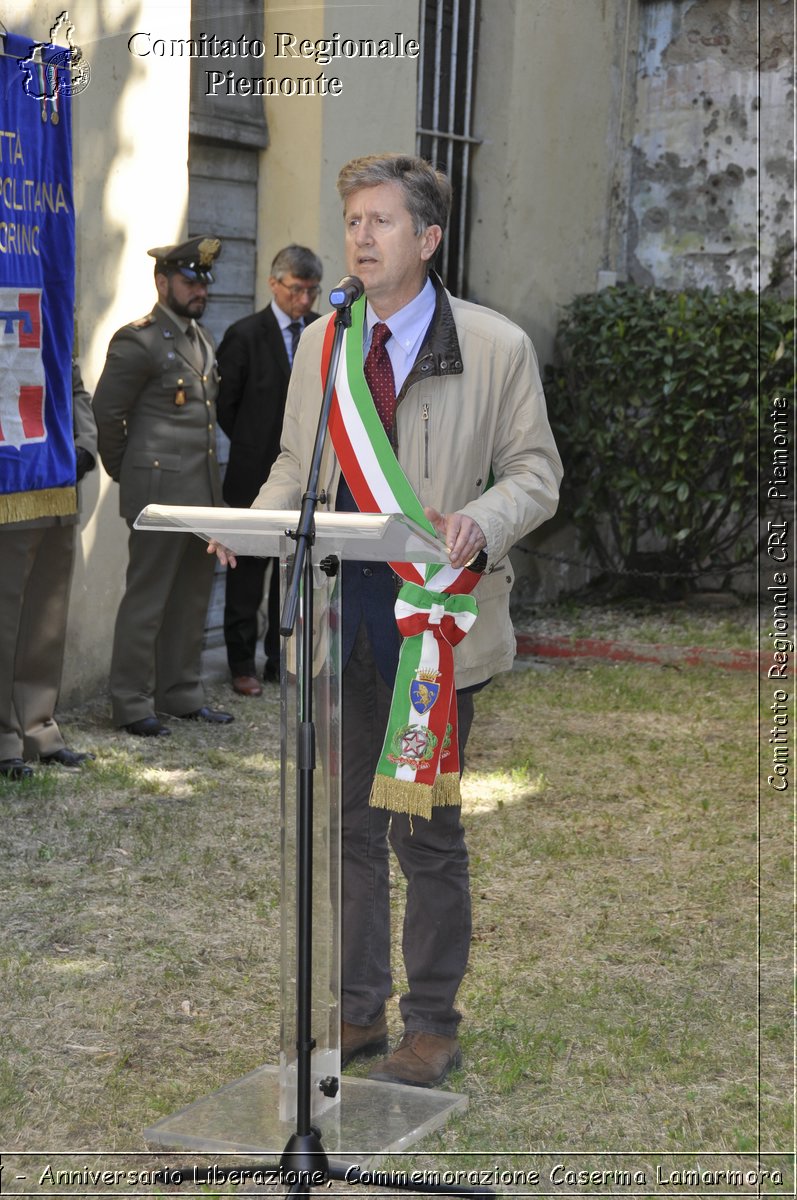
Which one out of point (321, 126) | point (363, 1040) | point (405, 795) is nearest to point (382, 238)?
point (405, 795)

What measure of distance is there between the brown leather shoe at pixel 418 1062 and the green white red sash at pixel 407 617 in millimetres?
605

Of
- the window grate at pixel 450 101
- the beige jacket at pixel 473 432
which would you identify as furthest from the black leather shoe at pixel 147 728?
the window grate at pixel 450 101

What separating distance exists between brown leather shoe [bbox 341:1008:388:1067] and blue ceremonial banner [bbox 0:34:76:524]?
294cm

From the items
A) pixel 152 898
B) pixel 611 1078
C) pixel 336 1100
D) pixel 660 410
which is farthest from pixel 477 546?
pixel 660 410

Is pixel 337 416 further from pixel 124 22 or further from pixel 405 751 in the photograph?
pixel 124 22

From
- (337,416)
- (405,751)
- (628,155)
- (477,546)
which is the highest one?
(628,155)

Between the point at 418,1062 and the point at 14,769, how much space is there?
2.88m

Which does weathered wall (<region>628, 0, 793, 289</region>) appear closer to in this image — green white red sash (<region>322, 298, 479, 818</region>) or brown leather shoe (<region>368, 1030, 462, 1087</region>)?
green white red sash (<region>322, 298, 479, 818</region>)

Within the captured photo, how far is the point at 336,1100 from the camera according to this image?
335cm

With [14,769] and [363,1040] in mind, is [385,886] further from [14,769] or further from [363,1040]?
[14,769]

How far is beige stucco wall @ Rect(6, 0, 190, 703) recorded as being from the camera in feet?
23.1

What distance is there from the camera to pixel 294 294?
7508mm

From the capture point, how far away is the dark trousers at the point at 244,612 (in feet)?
25.7

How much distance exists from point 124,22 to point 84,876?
403 cm
